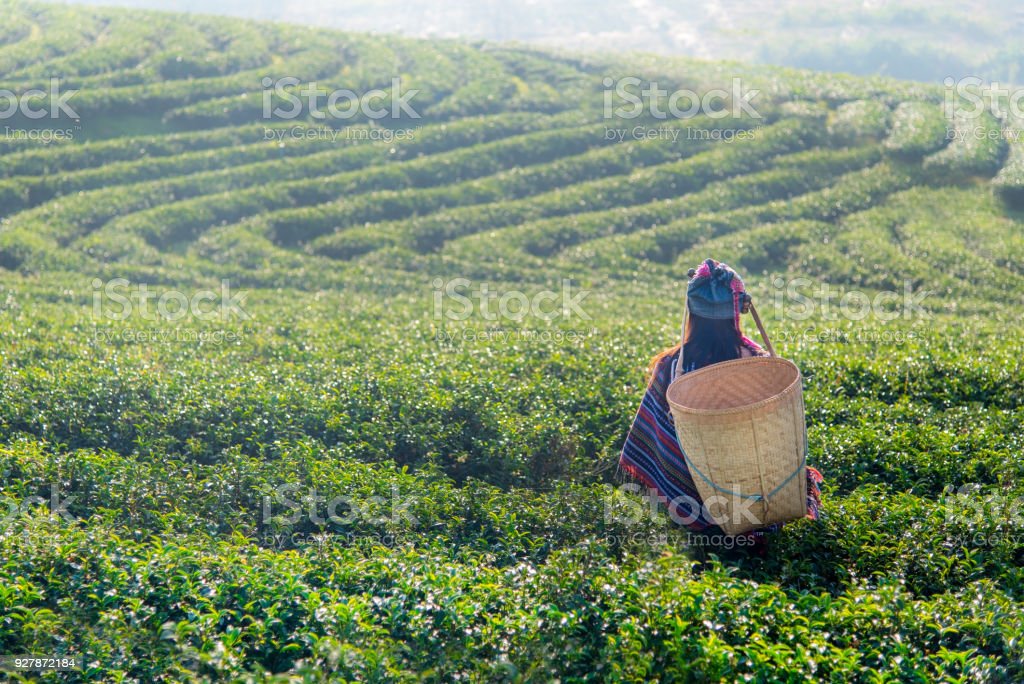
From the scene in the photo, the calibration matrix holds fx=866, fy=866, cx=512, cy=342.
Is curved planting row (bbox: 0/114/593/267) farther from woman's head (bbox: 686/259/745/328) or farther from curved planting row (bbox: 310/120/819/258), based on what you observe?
woman's head (bbox: 686/259/745/328)

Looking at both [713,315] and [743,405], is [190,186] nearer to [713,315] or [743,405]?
[713,315]

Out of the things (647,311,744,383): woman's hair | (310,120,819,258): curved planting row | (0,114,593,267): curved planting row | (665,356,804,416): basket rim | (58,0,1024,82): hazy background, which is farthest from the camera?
(58,0,1024,82): hazy background

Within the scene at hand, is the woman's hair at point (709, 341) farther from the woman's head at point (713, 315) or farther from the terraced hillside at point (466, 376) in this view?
the terraced hillside at point (466, 376)

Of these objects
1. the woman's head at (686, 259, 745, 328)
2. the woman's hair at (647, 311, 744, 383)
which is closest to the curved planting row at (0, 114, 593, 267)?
the woman's hair at (647, 311, 744, 383)

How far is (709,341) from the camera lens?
26.0ft

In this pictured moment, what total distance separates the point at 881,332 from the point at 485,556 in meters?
9.50

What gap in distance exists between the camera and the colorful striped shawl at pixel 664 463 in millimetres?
7652

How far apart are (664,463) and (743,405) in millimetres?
953

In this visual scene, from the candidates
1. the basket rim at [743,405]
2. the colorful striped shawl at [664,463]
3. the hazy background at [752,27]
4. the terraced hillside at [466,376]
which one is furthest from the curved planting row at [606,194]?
the hazy background at [752,27]

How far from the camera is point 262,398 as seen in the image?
1072cm

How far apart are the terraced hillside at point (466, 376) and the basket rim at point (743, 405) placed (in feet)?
3.98

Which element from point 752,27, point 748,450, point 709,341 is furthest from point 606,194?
point 752,27

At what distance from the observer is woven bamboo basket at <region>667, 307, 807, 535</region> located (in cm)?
680

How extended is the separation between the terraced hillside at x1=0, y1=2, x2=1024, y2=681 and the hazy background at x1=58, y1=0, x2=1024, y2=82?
9176 cm
